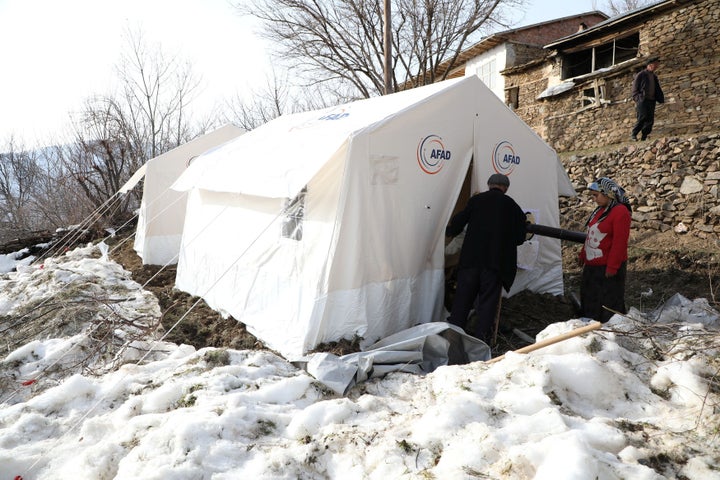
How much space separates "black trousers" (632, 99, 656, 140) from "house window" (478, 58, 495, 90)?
893 cm

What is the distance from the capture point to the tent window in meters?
4.38

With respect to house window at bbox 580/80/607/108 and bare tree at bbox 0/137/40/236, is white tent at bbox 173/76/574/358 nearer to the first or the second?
house window at bbox 580/80/607/108

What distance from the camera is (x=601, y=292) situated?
4562 millimetres

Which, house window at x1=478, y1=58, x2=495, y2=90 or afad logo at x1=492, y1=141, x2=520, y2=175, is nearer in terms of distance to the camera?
afad logo at x1=492, y1=141, x2=520, y2=175

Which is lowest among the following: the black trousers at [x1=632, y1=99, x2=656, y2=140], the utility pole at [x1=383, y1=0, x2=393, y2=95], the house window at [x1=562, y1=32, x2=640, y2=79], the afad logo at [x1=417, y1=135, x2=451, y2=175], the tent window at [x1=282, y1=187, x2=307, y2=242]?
the tent window at [x1=282, y1=187, x2=307, y2=242]

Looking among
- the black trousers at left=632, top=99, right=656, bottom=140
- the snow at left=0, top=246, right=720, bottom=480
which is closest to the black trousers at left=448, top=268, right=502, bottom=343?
the snow at left=0, top=246, right=720, bottom=480

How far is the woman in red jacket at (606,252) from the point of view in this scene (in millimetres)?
4270

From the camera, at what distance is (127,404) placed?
9.77ft

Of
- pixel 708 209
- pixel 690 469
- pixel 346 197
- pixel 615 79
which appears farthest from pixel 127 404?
pixel 615 79

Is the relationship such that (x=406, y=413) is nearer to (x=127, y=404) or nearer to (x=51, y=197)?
(x=127, y=404)

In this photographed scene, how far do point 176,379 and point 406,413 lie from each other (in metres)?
1.78

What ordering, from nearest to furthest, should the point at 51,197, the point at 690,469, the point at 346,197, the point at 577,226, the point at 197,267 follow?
the point at 690,469 < the point at 346,197 < the point at 197,267 < the point at 577,226 < the point at 51,197

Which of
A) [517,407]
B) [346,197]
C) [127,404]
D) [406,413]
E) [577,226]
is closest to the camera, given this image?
[517,407]

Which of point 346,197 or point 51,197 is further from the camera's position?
point 51,197
